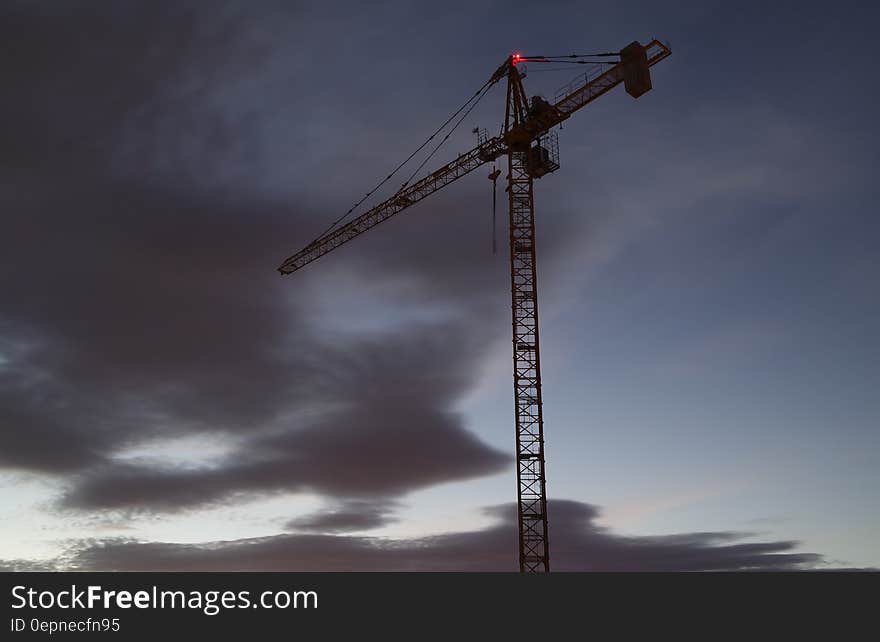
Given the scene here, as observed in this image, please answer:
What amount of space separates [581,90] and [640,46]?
8.52 m

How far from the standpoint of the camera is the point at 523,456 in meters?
83.4

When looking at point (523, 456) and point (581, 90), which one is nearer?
point (523, 456)
